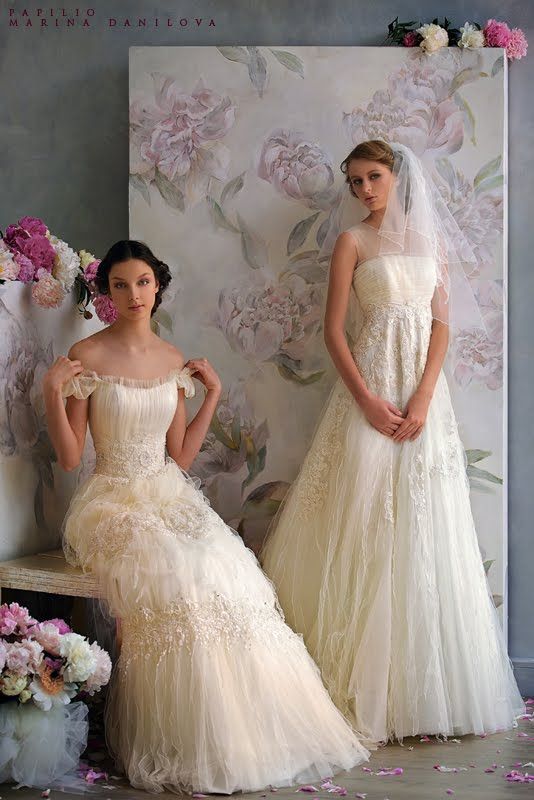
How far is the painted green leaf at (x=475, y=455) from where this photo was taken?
13.2 feet

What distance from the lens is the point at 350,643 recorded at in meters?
3.54

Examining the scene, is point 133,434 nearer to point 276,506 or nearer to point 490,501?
point 276,506

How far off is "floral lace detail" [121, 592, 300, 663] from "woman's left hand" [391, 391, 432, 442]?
2.89 ft

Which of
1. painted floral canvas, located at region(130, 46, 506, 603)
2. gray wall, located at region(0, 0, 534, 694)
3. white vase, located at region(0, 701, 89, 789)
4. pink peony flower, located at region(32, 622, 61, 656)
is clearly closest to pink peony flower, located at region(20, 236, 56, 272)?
painted floral canvas, located at region(130, 46, 506, 603)

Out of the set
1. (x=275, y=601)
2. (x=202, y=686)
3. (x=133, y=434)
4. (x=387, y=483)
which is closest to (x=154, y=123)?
(x=133, y=434)

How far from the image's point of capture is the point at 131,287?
3516mm

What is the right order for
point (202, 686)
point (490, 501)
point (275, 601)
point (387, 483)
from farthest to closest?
point (490, 501), point (387, 483), point (275, 601), point (202, 686)

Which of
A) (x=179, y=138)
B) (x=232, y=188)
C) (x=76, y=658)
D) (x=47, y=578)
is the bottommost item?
(x=76, y=658)

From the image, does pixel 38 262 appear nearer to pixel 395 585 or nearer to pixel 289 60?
pixel 289 60

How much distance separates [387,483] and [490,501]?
606mm

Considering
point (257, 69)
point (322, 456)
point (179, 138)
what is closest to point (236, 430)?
point (322, 456)

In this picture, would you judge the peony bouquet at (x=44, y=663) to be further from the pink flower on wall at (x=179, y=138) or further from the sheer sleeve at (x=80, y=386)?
the pink flower on wall at (x=179, y=138)

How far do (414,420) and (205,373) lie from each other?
0.76 metres

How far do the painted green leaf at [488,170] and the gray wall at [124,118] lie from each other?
16 centimetres
